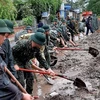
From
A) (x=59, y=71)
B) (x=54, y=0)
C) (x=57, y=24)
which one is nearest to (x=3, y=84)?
(x=59, y=71)

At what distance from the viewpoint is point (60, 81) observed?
9.55m

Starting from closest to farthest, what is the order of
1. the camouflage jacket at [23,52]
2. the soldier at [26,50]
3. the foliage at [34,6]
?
1. the soldier at [26,50]
2. the camouflage jacket at [23,52]
3. the foliage at [34,6]

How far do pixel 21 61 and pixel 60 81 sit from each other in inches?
113

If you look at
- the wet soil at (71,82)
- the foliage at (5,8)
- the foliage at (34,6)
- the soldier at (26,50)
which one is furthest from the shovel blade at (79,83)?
the foliage at (34,6)

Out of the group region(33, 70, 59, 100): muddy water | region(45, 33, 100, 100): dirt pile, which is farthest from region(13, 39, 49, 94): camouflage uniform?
region(33, 70, 59, 100): muddy water

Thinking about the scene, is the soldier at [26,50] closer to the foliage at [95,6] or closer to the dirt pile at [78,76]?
the dirt pile at [78,76]

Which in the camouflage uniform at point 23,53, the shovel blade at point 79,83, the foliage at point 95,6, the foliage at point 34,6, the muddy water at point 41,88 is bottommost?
the foliage at point 95,6

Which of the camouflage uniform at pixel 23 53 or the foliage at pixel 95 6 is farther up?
the camouflage uniform at pixel 23 53

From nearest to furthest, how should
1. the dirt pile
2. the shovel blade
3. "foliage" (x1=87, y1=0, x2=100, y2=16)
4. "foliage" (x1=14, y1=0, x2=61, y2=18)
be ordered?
1. the dirt pile
2. the shovel blade
3. "foliage" (x1=14, y1=0, x2=61, y2=18)
4. "foliage" (x1=87, y1=0, x2=100, y2=16)

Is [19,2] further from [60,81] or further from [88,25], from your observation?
[60,81]

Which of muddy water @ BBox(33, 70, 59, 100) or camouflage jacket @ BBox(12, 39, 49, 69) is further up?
camouflage jacket @ BBox(12, 39, 49, 69)

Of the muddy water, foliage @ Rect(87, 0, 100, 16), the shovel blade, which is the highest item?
the shovel blade

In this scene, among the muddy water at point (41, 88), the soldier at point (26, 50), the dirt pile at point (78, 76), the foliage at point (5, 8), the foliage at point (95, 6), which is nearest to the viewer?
the soldier at point (26, 50)

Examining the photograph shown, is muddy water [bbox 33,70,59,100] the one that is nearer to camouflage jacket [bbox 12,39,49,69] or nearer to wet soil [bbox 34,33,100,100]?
wet soil [bbox 34,33,100,100]
